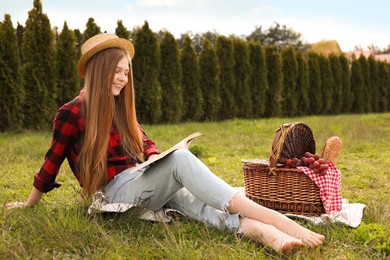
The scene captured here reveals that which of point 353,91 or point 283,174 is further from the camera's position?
point 353,91

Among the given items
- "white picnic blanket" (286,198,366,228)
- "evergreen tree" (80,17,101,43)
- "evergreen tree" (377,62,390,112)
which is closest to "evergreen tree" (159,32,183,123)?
"evergreen tree" (80,17,101,43)

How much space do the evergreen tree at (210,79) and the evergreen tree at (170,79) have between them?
0.94 meters

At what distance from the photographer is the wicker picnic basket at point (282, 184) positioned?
342 centimetres

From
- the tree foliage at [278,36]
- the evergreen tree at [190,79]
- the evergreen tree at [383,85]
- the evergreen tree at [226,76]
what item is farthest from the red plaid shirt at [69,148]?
the tree foliage at [278,36]

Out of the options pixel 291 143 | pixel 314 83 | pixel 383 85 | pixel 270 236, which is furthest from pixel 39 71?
pixel 383 85

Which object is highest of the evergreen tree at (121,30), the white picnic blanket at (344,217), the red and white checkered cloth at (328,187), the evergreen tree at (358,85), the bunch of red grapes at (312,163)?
the evergreen tree at (121,30)

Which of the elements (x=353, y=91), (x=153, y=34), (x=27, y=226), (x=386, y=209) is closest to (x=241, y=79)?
(x=153, y=34)

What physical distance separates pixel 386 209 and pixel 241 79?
10452 mm

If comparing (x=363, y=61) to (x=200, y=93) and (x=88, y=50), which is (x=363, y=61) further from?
(x=88, y=50)

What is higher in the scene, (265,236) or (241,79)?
(241,79)

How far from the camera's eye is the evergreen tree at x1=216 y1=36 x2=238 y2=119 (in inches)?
524

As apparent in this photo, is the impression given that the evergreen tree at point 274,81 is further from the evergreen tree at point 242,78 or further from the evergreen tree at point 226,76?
the evergreen tree at point 226,76

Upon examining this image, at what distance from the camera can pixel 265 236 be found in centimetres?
262

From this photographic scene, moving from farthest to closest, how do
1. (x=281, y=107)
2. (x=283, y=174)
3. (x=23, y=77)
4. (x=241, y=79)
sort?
(x=281, y=107)
(x=241, y=79)
(x=23, y=77)
(x=283, y=174)
